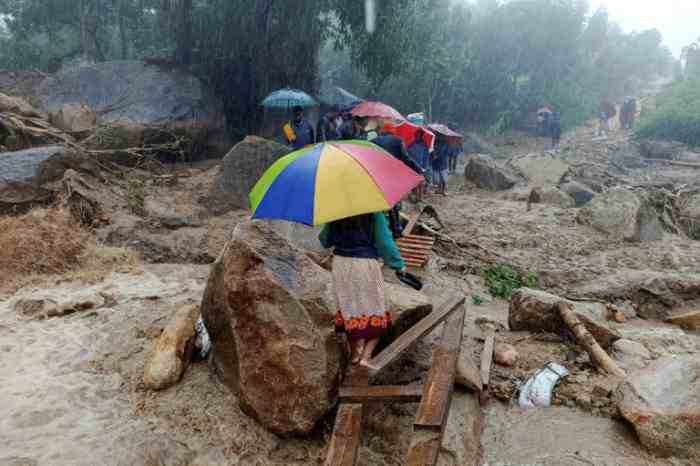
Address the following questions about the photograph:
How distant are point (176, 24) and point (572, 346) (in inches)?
516

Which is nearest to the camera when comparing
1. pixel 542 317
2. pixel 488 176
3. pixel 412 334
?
pixel 412 334

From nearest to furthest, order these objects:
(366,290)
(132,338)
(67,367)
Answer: (366,290), (67,367), (132,338)

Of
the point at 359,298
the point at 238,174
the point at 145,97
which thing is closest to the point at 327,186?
the point at 359,298

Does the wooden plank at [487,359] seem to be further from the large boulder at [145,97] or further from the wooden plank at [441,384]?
the large boulder at [145,97]

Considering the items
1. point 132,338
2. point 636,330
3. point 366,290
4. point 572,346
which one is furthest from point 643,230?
point 132,338

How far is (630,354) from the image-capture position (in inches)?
168

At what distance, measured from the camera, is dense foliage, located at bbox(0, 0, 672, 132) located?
13.2 m

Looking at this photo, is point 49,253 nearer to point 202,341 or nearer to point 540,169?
point 202,341

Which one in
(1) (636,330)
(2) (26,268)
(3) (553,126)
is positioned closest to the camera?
(1) (636,330)

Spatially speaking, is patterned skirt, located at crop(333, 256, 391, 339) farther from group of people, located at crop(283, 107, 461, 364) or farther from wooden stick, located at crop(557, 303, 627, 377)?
wooden stick, located at crop(557, 303, 627, 377)

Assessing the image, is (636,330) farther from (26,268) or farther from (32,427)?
(26,268)

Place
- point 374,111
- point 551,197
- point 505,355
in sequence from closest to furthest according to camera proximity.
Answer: point 505,355, point 374,111, point 551,197

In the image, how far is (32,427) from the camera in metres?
3.51

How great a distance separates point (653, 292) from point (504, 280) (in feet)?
5.90
